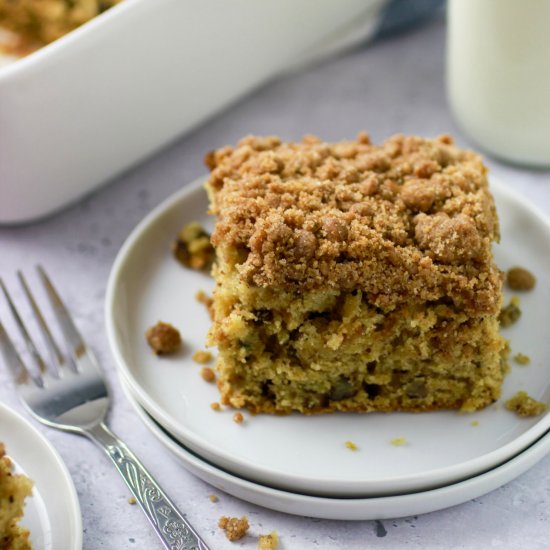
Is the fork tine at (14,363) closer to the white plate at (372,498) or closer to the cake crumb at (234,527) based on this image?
the white plate at (372,498)

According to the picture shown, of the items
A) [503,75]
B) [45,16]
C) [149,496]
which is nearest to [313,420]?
[149,496]

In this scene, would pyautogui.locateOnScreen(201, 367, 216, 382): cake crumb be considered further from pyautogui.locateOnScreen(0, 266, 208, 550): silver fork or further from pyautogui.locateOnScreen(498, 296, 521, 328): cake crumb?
pyautogui.locateOnScreen(498, 296, 521, 328): cake crumb

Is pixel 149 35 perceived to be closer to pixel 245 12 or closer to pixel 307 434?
pixel 245 12

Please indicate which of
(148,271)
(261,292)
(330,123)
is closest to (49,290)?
(148,271)

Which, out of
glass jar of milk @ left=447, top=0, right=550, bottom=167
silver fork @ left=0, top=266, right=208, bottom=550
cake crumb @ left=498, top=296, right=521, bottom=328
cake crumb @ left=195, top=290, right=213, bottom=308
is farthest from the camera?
glass jar of milk @ left=447, top=0, right=550, bottom=167

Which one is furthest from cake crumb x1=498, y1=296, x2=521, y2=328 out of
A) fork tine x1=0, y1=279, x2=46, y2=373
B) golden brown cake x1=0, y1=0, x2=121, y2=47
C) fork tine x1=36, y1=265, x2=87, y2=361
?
golden brown cake x1=0, y1=0, x2=121, y2=47

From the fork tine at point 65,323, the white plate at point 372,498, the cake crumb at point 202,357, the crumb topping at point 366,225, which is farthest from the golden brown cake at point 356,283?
the fork tine at point 65,323

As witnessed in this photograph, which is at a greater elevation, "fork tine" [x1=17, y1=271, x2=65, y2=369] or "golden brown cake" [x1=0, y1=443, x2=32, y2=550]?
"golden brown cake" [x1=0, y1=443, x2=32, y2=550]
